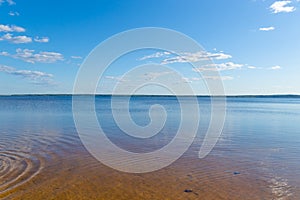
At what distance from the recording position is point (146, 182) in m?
8.13

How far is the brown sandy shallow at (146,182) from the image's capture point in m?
7.09

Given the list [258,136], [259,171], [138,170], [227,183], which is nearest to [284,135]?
[258,136]

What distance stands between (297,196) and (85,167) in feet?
23.3

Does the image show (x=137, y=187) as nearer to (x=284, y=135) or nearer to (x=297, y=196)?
(x=297, y=196)

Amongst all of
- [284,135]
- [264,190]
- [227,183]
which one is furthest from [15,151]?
[284,135]

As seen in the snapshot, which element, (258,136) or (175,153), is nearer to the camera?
(175,153)

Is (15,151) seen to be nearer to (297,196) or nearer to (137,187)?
(137,187)

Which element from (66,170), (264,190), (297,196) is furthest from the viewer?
(66,170)

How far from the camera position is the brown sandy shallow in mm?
7086

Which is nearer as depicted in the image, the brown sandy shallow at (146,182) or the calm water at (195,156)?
the brown sandy shallow at (146,182)

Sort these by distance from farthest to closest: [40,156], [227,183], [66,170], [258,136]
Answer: [258,136], [40,156], [66,170], [227,183]

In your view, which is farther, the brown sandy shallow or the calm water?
the calm water

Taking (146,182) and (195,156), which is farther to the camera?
(195,156)

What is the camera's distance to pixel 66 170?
9.15m
